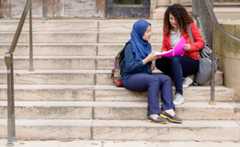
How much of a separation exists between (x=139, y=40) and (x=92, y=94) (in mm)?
899

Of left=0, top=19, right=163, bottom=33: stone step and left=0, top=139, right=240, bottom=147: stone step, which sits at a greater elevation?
left=0, top=19, right=163, bottom=33: stone step

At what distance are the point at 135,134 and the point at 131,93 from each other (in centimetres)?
69

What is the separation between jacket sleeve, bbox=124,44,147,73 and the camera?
6.27 metres

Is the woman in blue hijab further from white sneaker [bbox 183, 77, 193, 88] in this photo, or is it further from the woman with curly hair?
white sneaker [bbox 183, 77, 193, 88]

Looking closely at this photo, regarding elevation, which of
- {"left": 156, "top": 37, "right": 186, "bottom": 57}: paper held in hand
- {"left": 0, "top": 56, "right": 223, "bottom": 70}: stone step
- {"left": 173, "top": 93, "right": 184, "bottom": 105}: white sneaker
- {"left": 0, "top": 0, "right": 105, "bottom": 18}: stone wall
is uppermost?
{"left": 0, "top": 0, "right": 105, "bottom": 18}: stone wall

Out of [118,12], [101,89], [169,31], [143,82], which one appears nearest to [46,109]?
[101,89]

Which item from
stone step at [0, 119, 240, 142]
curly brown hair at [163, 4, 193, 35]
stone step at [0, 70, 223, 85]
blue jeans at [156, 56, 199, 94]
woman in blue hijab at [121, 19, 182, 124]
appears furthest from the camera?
stone step at [0, 70, 223, 85]

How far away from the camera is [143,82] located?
20.4ft

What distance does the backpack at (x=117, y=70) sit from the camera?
6.54 m

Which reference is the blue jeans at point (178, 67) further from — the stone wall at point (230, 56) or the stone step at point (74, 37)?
the stone step at point (74, 37)

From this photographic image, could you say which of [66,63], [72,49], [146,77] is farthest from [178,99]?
[72,49]

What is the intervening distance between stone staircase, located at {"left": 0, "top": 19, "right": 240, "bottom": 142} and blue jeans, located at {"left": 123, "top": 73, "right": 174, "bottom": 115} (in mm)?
206

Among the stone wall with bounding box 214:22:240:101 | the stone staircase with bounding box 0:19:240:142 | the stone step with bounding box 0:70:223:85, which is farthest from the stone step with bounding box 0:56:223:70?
the stone wall with bounding box 214:22:240:101

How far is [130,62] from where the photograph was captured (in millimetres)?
6312
